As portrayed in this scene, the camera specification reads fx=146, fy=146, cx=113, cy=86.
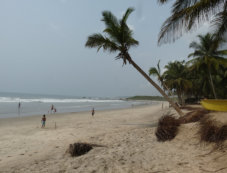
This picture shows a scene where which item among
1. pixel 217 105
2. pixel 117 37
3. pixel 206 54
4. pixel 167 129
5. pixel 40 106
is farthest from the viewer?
pixel 40 106

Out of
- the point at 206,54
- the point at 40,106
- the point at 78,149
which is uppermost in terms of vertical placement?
the point at 206,54

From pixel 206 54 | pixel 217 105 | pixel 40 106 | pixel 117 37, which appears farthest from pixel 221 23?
pixel 40 106

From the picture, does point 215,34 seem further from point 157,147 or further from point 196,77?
point 196,77

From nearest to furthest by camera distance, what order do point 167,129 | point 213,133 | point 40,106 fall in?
point 213,133 → point 167,129 → point 40,106

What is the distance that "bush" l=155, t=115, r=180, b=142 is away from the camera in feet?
17.0

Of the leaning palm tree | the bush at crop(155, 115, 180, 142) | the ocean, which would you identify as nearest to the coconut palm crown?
the leaning palm tree

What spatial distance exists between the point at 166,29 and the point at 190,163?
14.0 feet

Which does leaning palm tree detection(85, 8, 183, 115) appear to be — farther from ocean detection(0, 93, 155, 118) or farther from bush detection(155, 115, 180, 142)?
ocean detection(0, 93, 155, 118)

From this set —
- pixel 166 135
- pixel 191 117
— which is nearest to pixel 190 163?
pixel 166 135

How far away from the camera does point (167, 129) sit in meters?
5.36

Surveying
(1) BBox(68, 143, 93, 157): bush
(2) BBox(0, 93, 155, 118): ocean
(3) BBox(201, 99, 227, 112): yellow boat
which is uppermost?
(3) BBox(201, 99, 227, 112): yellow boat

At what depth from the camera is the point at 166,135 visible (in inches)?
206

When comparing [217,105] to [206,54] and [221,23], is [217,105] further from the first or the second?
[206,54]

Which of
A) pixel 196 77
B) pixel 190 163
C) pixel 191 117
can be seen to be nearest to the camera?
pixel 190 163
